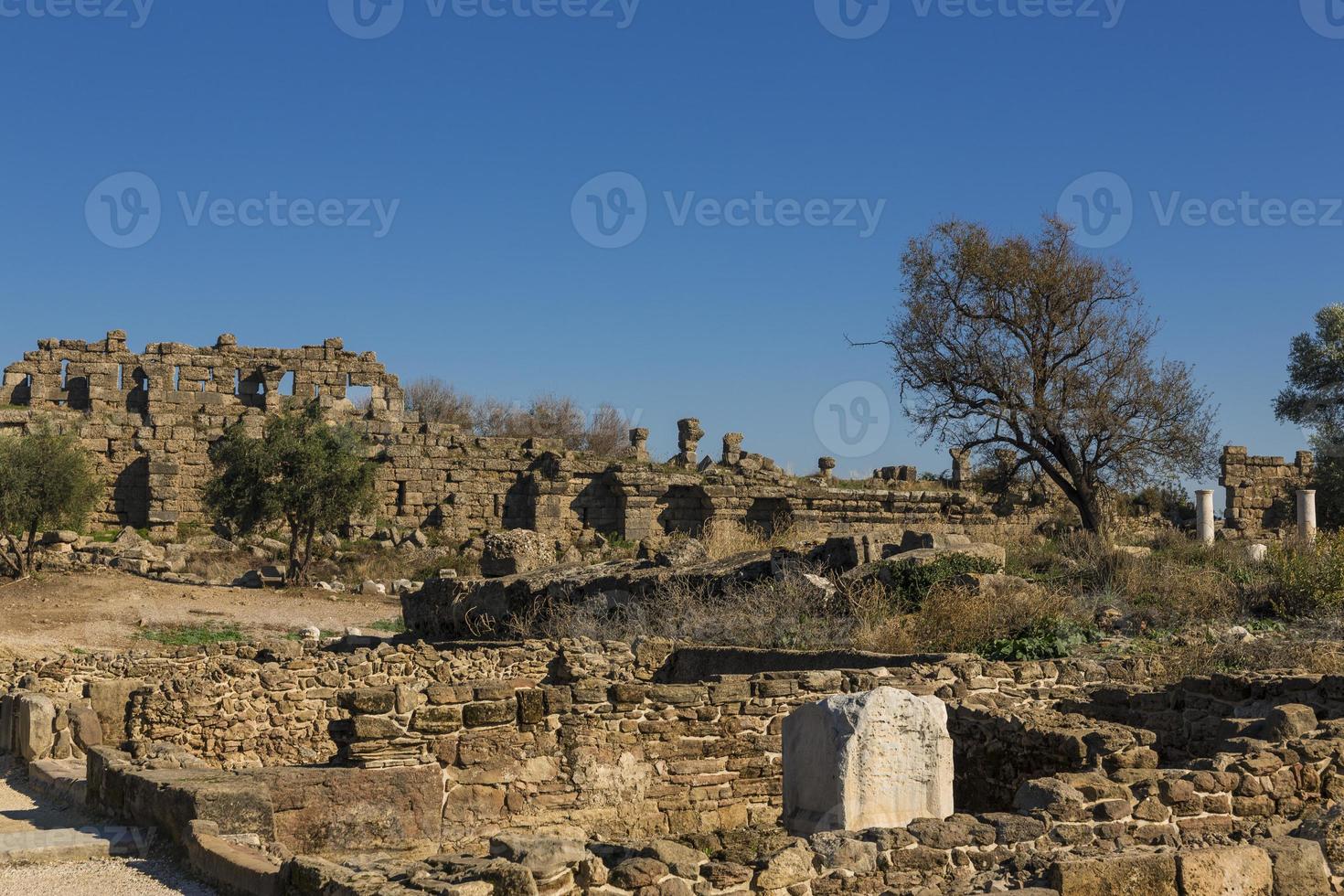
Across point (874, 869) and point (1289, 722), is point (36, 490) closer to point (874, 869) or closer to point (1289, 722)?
point (1289, 722)

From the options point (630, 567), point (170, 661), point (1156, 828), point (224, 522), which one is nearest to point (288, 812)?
point (1156, 828)

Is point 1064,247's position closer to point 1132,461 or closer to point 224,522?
point 1132,461

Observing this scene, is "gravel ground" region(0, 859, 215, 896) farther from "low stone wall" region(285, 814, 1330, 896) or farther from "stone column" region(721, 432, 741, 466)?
"stone column" region(721, 432, 741, 466)

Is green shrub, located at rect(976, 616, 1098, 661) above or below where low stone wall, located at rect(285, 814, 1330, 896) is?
above

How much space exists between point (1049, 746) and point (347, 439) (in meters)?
20.7

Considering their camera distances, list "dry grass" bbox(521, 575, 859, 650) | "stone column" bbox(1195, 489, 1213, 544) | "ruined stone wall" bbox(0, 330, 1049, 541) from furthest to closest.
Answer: "ruined stone wall" bbox(0, 330, 1049, 541)
"stone column" bbox(1195, 489, 1213, 544)
"dry grass" bbox(521, 575, 859, 650)

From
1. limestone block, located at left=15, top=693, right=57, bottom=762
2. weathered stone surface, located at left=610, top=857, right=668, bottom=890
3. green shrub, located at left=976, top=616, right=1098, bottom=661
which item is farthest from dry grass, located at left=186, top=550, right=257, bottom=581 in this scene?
weathered stone surface, located at left=610, top=857, right=668, bottom=890

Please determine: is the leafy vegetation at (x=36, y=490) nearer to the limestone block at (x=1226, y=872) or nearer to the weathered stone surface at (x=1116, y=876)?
the weathered stone surface at (x=1116, y=876)

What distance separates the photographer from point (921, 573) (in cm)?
1566

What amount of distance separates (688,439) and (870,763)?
24.8 metres

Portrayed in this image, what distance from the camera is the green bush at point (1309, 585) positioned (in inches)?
567

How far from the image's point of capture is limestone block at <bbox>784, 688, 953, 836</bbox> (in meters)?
7.25

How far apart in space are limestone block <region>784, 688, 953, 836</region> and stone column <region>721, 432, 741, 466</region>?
23.9m

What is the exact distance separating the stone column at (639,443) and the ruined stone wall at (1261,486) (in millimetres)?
13363
